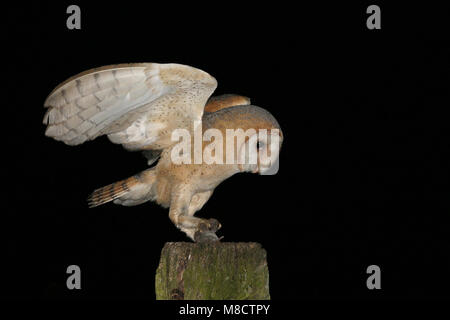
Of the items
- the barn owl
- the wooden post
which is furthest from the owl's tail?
the wooden post

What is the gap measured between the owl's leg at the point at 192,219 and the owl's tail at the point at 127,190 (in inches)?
12.5

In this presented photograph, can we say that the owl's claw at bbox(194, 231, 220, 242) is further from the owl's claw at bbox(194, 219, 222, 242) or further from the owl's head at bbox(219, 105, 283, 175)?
the owl's head at bbox(219, 105, 283, 175)

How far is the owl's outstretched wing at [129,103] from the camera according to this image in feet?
15.2

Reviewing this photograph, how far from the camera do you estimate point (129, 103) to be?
15.9ft

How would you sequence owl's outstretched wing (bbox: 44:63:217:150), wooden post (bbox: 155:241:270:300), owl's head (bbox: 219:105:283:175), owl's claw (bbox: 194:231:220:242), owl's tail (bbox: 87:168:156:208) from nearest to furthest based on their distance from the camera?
wooden post (bbox: 155:241:270:300) < owl's outstretched wing (bbox: 44:63:217:150) < owl's claw (bbox: 194:231:220:242) < owl's head (bbox: 219:105:283:175) < owl's tail (bbox: 87:168:156:208)

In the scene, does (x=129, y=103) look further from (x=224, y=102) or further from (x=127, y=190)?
(x=224, y=102)

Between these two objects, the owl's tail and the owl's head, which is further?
the owl's tail

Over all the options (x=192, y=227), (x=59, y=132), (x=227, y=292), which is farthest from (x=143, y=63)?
(x=227, y=292)

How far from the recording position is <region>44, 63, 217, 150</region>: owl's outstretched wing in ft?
15.2

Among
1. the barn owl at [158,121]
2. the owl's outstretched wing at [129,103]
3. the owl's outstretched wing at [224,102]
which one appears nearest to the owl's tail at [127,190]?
the barn owl at [158,121]

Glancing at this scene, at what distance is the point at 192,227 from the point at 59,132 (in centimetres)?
112

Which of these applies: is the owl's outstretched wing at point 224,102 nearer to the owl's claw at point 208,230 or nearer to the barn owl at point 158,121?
the barn owl at point 158,121

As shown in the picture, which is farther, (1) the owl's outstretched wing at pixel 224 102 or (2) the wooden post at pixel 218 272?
(1) the owl's outstretched wing at pixel 224 102

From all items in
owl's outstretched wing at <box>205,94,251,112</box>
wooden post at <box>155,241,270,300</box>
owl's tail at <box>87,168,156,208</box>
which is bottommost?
wooden post at <box>155,241,270,300</box>
